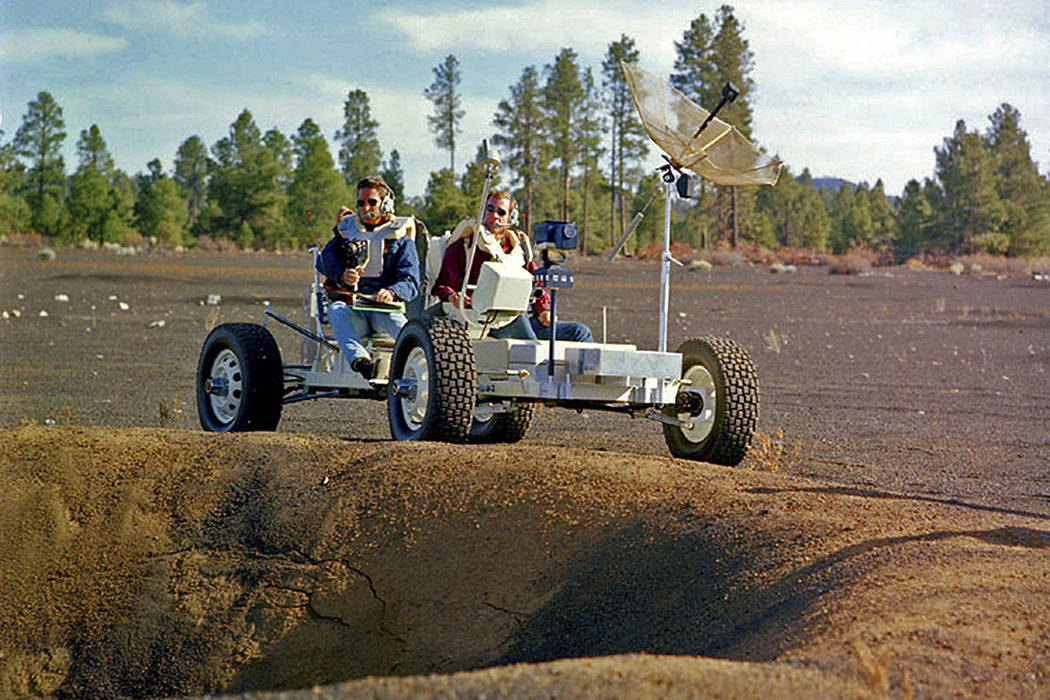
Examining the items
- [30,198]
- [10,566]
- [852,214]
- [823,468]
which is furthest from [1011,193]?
[10,566]

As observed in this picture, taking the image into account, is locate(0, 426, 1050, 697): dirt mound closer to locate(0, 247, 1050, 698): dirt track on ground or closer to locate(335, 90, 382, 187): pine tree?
locate(0, 247, 1050, 698): dirt track on ground

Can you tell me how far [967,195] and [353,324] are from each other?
239ft

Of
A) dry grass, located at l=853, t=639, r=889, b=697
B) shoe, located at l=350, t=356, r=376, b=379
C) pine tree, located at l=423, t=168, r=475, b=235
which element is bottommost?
dry grass, located at l=853, t=639, r=889, b=697

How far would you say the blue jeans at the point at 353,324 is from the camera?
1026 centimetres

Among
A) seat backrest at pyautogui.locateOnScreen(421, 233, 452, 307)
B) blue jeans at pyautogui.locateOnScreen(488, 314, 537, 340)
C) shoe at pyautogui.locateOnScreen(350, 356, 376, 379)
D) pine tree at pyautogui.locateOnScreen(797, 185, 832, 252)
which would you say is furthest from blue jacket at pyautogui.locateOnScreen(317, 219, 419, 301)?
pine tree at pyautogui.locateOnScreen(797, 185, 832, 252)

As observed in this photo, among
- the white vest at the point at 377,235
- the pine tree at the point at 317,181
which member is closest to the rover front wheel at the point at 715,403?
the white vest at the point at 377,235

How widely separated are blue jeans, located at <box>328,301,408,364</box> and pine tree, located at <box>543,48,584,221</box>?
125 ft

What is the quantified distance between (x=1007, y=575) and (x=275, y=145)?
80522mm

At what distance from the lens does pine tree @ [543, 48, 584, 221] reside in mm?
49562

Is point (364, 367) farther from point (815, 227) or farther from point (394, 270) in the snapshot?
point (815, 227)

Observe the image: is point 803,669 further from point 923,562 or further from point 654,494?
point 654,494

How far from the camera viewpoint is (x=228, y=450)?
29.4ft

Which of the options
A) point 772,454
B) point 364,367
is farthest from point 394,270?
point 772,454

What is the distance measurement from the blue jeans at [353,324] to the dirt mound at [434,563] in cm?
118
